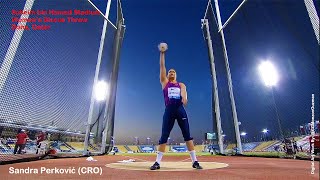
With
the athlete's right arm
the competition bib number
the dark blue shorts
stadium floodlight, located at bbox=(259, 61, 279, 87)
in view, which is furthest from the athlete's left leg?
stadium floodlight, located at bbox=(259, 61, 279, 87)

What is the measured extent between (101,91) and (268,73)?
6.18m

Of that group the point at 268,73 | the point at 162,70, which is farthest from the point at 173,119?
the point at 268,73

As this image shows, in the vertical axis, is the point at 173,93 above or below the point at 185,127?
above

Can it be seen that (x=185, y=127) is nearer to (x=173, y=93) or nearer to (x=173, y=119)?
(x=173, y=119)

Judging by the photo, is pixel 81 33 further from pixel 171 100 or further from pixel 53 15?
pixel 171 100

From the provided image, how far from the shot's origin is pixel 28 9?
Result: 492cm

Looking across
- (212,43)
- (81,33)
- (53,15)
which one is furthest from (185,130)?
(212,43)

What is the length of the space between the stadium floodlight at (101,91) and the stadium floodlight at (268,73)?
6.08m

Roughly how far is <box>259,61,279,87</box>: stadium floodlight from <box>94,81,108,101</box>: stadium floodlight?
608cm

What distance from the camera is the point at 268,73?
8305mm

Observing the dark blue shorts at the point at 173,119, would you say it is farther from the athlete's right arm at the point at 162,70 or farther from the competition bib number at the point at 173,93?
the athlete's right arm at the point at 162,70

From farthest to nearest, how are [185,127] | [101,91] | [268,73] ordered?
[101,91], [268,73], [185,127]

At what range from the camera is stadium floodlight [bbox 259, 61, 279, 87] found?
8289 mm

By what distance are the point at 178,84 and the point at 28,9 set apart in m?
3.61
